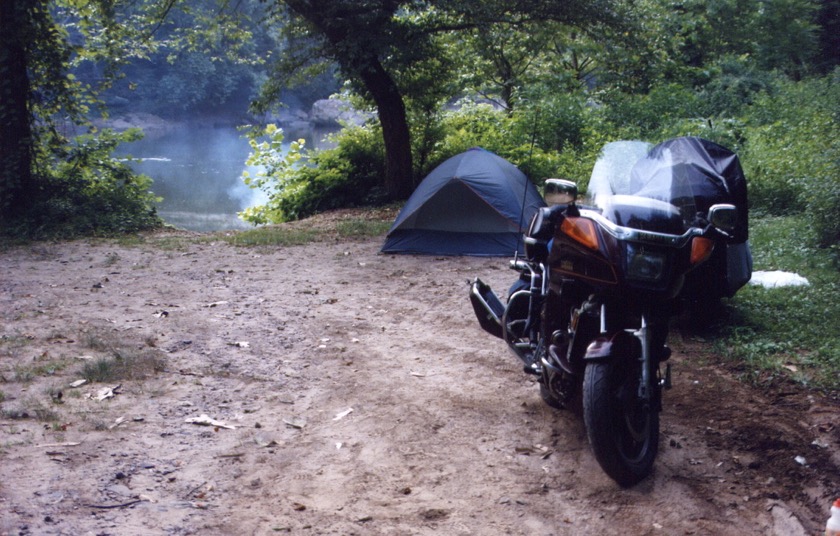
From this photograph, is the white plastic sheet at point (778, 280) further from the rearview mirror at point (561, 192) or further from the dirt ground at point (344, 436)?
the rearview mirror at point (561, 192)

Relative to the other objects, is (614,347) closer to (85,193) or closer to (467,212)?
(467,212)

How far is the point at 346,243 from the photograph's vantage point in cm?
1105

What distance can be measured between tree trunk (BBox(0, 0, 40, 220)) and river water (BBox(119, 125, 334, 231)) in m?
5.37

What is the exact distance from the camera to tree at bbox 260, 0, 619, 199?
11922 millimetres

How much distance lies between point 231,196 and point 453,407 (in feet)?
89.4

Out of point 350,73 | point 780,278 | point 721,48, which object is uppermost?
point 721,48

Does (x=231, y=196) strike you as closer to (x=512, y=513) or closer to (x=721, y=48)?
(x=721, y=48)

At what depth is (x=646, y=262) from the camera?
12.2 feet

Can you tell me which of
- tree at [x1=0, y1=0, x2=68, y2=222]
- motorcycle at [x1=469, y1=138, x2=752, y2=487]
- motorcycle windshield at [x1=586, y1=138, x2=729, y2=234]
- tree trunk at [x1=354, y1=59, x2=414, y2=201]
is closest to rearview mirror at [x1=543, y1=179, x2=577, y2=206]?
motorcycle at [x1=469, y1=138, x2=752, y2=487]

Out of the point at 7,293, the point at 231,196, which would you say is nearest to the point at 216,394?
the point at 7,293

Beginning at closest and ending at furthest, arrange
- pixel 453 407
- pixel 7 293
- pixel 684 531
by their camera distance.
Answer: pixel 684 531, pixel 453 407, pixel 7 293

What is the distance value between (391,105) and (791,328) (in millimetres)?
Answer: 9172

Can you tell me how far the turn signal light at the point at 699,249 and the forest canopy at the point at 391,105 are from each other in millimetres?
4664

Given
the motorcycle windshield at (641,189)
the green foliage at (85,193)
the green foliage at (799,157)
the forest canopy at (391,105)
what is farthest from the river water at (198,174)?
the motorcycle windshield at (641,189)
